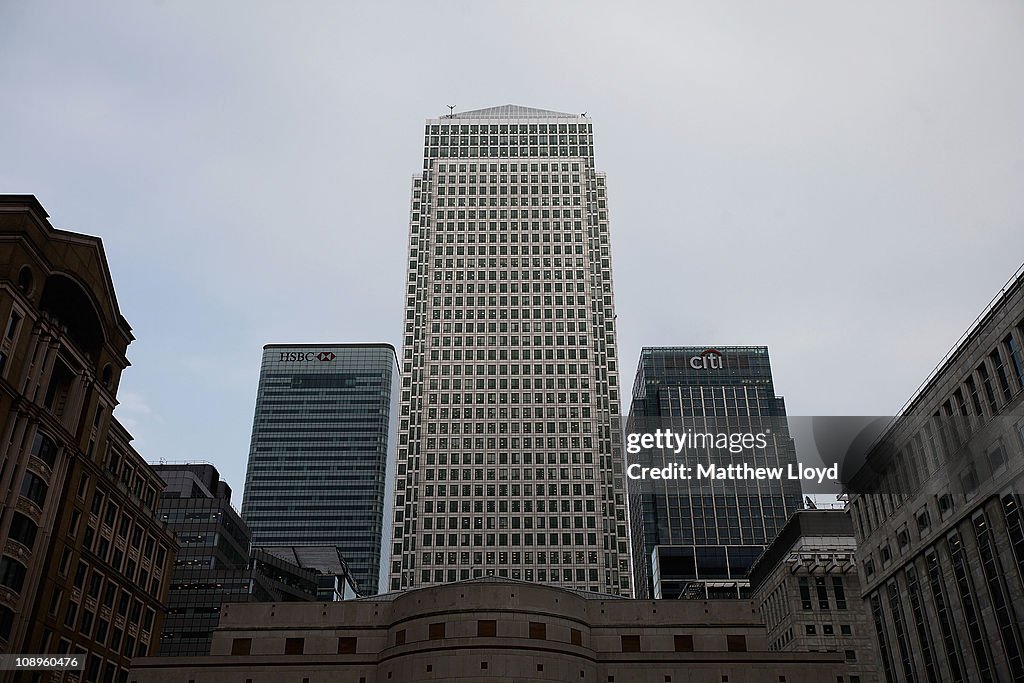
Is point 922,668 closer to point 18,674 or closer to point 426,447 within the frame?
point 18,674

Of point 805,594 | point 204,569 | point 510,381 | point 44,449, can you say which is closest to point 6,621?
point 44,449

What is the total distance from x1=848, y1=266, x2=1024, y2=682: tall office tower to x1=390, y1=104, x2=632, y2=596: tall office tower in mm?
66617

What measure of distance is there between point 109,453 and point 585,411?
94949 mm

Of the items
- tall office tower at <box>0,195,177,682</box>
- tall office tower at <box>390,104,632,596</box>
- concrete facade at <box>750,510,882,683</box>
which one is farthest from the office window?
tall office tower at <box>390,104,632,596</box>

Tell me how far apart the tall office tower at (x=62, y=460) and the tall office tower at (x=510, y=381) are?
66459 millimetres

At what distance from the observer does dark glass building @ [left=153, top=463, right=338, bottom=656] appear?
13062 cm

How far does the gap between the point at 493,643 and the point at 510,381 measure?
337 feet

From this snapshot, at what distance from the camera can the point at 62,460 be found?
75125mm

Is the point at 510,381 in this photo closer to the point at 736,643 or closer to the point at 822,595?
the point at 822,595

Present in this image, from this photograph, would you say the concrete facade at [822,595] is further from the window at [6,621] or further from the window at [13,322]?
the window at [13,322]

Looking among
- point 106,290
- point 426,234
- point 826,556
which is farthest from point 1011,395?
point 426,234

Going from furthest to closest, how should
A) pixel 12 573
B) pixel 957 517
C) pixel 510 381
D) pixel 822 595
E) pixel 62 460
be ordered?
pixel 510 381 < pixel 822 595 < pixel 62 460 < pixel 957 517 < pixel 12 573

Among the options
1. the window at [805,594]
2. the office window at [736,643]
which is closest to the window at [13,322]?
the office window at [736,643]

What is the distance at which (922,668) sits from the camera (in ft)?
269
